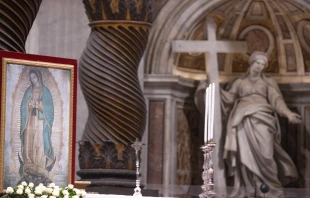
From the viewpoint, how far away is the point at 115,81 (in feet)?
35.1

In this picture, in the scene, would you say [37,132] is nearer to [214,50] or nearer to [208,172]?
[208,172]

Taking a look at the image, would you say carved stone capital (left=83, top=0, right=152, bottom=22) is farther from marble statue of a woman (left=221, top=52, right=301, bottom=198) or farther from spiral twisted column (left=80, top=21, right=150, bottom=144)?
marble statue of a woman (left=221, top=52, right=301, bottom=198)

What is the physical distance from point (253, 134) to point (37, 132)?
30.5 ft

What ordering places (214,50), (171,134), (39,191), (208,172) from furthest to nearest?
1. (171,134)
2. (214,50)
3. (208,172)
4. (39,191)

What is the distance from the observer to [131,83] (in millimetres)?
10758

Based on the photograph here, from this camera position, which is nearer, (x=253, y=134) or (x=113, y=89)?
(x=113, y=89)

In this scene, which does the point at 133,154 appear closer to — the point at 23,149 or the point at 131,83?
the point at 131,83

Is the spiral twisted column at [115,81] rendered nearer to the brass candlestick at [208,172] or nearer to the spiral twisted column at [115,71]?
the spiral twisted column at [115,71]

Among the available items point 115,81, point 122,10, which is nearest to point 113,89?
point 115,81

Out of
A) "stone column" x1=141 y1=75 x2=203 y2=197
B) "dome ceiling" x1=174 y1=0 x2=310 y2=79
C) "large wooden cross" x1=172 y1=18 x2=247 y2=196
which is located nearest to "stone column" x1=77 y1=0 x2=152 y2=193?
"stone column" x1=141 y1=75 x2=203 y2=197

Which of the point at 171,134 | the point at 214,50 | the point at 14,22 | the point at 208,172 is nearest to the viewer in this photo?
the point at 14,22

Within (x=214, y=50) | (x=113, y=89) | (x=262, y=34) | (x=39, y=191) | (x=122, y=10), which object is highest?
(x=262, y=34)

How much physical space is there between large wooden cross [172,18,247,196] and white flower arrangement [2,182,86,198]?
9.27m

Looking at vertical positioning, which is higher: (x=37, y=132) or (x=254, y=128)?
(x=254, y=128)
